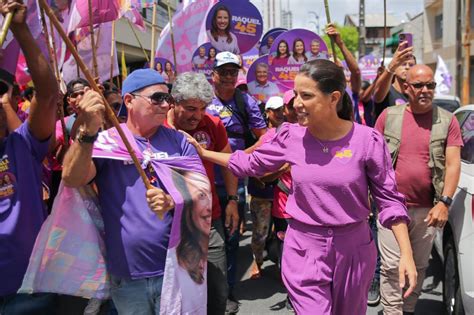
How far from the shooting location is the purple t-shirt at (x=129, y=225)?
97.3 inches

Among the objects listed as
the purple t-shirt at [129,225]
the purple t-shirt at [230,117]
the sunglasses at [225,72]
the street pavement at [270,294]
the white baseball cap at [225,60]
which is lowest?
the street pavement at [270,294]

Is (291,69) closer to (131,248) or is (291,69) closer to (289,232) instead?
(289,232)

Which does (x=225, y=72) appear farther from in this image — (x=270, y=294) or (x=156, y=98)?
(x=270, y=294)

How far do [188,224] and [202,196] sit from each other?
0.59 feet

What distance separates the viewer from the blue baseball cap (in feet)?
8.45

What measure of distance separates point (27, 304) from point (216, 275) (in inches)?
53.0

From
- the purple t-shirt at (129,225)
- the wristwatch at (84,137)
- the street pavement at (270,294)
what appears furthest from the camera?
the street pavement at (270,294)

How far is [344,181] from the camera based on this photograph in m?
2.52

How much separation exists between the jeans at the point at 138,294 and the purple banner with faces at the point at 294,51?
179 inches

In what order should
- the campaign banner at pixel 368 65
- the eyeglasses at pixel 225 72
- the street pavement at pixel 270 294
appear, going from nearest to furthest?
the eyeglasses at pixel 225 72 → the street pavement at pixel 270 294 → the campaign banner at pixel 368 65

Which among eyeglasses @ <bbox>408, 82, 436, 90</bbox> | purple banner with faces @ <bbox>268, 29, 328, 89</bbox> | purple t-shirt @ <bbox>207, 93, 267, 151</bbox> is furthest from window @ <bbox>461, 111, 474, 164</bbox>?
Answer: purple banner with faces @ <bbox>268, 29, 328, 89</bbox>

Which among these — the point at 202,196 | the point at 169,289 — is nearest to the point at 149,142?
the point at 202,196

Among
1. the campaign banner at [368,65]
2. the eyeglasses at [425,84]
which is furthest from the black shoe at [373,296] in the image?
the campaign banner at [368,65]

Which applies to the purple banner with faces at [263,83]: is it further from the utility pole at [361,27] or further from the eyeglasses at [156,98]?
the utility pole at [361,27]
